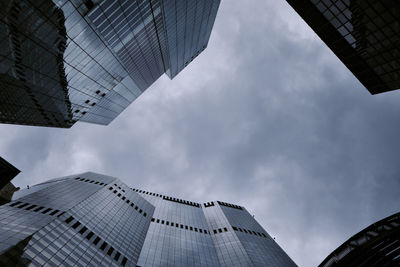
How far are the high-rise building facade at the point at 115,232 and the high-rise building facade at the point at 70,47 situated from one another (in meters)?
19.6

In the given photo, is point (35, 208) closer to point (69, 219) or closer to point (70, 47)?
point (69, 219)

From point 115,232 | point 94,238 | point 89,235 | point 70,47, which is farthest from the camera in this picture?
point 115,232

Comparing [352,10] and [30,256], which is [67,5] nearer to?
[352,10]

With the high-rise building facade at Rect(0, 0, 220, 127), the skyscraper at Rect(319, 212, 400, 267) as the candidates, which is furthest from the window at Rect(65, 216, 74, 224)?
A: the skyscraper at Rect(319, 212, 400, 267)

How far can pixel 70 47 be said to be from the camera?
87.2 feet

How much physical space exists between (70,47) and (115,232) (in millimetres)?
44604

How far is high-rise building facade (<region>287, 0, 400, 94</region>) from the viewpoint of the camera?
1989 cm

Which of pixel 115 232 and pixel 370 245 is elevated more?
pixel 370 245

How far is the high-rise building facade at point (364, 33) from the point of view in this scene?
65.3 feet

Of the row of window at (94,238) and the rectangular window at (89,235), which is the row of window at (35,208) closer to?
the row of window at (94,238)

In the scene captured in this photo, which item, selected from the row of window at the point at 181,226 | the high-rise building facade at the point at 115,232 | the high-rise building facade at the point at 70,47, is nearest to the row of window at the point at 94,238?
the high-rise building facade at the point at 115,232

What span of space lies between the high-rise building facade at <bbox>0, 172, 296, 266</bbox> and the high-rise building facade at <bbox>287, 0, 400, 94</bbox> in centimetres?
4679

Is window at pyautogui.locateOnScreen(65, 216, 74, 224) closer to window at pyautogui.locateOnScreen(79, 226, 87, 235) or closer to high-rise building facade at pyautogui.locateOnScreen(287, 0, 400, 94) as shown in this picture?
window at pyautogui.locateOnScreen(79, 226, 87, 235)

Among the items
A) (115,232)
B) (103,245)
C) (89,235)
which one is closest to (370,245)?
(103,245)
